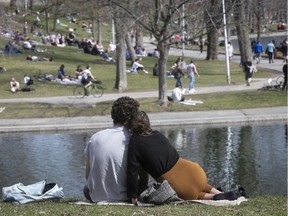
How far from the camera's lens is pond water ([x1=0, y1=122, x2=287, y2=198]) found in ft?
48.1

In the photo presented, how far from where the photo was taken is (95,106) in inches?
1123

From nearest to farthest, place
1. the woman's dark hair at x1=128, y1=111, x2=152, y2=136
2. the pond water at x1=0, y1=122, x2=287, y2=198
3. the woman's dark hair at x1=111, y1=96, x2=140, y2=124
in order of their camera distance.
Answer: the woman's dark hair at x1=128, y1=111, x2=152, y2=136, the woman's dark hair at x1=111, y1=96, x2=140, y2=124, the pond water at x1=0, y1=122, x2=287, y2=198

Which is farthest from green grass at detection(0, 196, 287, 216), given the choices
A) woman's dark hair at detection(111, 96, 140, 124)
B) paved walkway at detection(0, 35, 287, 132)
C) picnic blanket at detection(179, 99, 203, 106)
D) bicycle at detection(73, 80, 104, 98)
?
bicycle at detection(73, 80, 104, 98)

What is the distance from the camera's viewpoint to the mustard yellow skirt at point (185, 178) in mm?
8398

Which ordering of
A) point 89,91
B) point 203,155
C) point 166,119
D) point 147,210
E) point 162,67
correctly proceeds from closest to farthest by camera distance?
point 147,210, point 203,155, point 166,119, point 162,67, point 89,91

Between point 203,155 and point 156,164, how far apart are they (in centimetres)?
951

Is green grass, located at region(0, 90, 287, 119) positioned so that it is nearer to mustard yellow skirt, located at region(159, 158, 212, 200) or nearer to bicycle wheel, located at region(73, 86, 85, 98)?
bicycle wheel, located at region(73, 86, 85, 98)

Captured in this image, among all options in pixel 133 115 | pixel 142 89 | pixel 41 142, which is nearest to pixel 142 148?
pixel 133 115

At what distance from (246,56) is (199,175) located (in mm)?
37472

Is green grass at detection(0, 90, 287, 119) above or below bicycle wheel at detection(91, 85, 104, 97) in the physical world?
below

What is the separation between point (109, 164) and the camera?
8422mm

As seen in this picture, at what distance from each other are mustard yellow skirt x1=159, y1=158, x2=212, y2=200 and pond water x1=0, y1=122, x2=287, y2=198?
15.7ft

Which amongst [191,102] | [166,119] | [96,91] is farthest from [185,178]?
[96,91]

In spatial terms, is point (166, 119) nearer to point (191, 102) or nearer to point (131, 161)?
point (191, 102)
